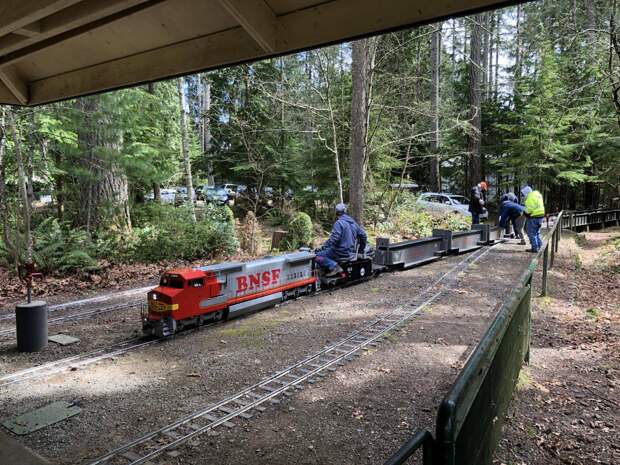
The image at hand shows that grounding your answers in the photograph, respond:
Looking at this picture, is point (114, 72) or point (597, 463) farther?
point (114, 72)

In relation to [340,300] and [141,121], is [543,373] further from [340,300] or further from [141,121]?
[141,121]

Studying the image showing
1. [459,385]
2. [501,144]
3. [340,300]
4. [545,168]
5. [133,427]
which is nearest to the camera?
[459,385]

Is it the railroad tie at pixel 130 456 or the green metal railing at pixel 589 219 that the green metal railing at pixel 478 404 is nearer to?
the railroad tie at pixel 130 456

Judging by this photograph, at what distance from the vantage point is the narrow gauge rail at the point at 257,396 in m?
4.25

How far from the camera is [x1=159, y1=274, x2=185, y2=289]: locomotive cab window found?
23.8 ft

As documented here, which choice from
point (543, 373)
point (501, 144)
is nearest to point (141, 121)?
point (543, 373)

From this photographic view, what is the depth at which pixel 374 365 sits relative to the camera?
6.20 meters

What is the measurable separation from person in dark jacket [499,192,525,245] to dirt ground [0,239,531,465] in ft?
28.4

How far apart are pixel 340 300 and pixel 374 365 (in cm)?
→ 347

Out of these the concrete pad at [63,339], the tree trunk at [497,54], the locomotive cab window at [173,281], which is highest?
the tree trunk at [497,54]

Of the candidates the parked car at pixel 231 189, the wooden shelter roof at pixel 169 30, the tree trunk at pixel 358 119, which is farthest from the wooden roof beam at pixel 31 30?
the parked car at pixel 231 189

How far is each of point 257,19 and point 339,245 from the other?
701 centimetres

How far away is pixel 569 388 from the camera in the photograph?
5523 mm

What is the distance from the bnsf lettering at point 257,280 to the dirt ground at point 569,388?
4.71 metres
